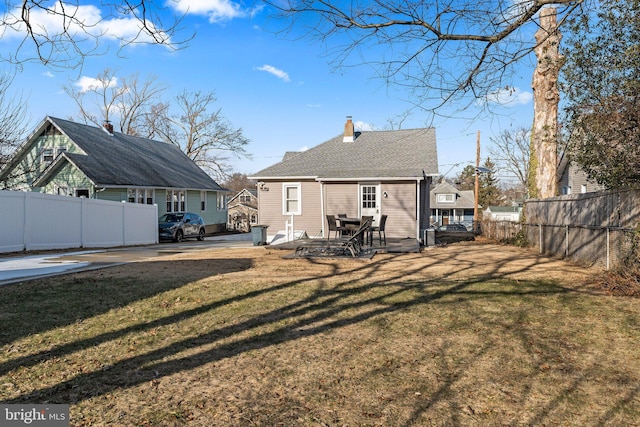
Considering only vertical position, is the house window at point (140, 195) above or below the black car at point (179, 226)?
above

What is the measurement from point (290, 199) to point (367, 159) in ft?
13.2

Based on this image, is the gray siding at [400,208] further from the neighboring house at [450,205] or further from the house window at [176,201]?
the neighboring house at [450,205]

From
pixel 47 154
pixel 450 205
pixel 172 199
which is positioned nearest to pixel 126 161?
pixel 172 199

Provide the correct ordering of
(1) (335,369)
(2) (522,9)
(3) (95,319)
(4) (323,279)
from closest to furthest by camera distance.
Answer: (1) (335,369) → (2) (522,9) → (3) (95,319) → (4) (323,279)

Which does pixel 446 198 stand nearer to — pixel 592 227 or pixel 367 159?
pixel 367 159

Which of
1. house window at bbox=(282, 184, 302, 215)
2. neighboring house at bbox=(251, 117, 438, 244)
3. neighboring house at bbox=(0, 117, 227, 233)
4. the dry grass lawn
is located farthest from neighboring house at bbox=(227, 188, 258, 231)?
the dry grass lawn

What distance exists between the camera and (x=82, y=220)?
675 inches

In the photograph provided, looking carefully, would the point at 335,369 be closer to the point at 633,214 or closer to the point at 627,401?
the point at 627,401

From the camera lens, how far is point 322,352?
4602mm

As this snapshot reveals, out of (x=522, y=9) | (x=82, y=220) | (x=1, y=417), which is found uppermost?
(x=522, y=9)

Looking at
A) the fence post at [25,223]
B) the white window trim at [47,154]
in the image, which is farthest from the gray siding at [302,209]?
the white window trim at [47,154]

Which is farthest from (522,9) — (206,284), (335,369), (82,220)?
(82,220)

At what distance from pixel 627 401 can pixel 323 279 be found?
5702 millimetres

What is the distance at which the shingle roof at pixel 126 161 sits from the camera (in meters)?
24.3
